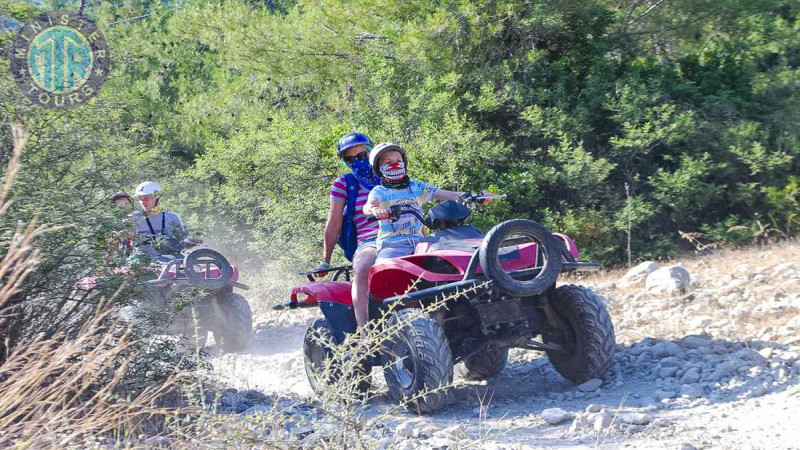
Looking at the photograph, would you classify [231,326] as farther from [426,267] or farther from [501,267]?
[501,267]

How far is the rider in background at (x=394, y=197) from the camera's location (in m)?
6.94

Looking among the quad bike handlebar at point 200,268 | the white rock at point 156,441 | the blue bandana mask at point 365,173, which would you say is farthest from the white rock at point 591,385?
the quad bike handlebar at point 200,268

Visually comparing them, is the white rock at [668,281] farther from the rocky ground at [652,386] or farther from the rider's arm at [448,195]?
the rider's arm at [448,195]

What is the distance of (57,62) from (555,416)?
6.79 metres

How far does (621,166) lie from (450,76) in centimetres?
290

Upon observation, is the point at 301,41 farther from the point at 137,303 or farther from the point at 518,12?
the point at 137,303

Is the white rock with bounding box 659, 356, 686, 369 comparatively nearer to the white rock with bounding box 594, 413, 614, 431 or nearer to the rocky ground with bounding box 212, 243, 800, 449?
the rocky ground with bounding box 212, 243, 800, 449

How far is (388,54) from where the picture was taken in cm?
1444

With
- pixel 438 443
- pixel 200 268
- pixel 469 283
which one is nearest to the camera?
pixel 438 443

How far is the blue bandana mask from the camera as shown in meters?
7.61

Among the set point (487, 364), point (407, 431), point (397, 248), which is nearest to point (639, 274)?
point (487, 364)

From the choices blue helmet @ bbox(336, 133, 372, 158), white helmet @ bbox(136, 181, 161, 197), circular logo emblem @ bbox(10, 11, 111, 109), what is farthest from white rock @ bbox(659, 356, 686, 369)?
white helmet @ bbox(136, 181, 161, 197)

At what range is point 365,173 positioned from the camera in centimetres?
763

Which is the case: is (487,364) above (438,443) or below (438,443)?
below
